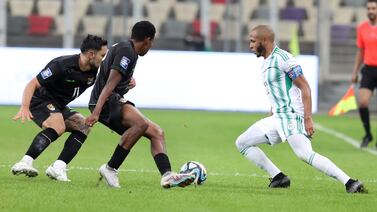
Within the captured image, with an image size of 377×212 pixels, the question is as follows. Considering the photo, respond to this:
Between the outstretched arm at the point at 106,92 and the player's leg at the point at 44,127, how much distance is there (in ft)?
3.25

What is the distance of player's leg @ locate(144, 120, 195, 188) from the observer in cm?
1052

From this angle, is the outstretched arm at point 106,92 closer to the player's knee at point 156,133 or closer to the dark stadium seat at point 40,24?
the player's knee at point 156,133

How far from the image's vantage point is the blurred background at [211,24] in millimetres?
28641

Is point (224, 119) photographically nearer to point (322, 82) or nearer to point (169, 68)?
point (169, 68)

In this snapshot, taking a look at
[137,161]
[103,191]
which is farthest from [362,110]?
[103,191]

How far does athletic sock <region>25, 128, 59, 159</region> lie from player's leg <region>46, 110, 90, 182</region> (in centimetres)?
17

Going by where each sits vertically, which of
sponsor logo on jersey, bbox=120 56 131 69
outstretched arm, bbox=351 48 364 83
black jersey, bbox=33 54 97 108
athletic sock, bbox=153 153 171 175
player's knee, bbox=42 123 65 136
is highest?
sponsor logo on jersey, bbox=120 56 131 69

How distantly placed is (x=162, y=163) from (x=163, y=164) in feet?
0.05

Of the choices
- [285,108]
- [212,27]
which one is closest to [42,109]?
[285,108]

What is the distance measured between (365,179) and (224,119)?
1072 cm

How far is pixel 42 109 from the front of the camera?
453 inches

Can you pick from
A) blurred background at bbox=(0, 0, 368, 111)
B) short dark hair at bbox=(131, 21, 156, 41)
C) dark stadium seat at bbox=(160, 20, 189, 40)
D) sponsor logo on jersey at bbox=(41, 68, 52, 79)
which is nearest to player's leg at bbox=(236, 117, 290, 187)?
short dark hair at bbox=(131, 21, 156, 41)

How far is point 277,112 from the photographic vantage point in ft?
36.1

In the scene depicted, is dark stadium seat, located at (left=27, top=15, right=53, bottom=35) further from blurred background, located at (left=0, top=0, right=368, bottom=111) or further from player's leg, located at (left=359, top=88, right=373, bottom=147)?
player's leg, located at (left=359, top=88, right=373, bottom=147)
